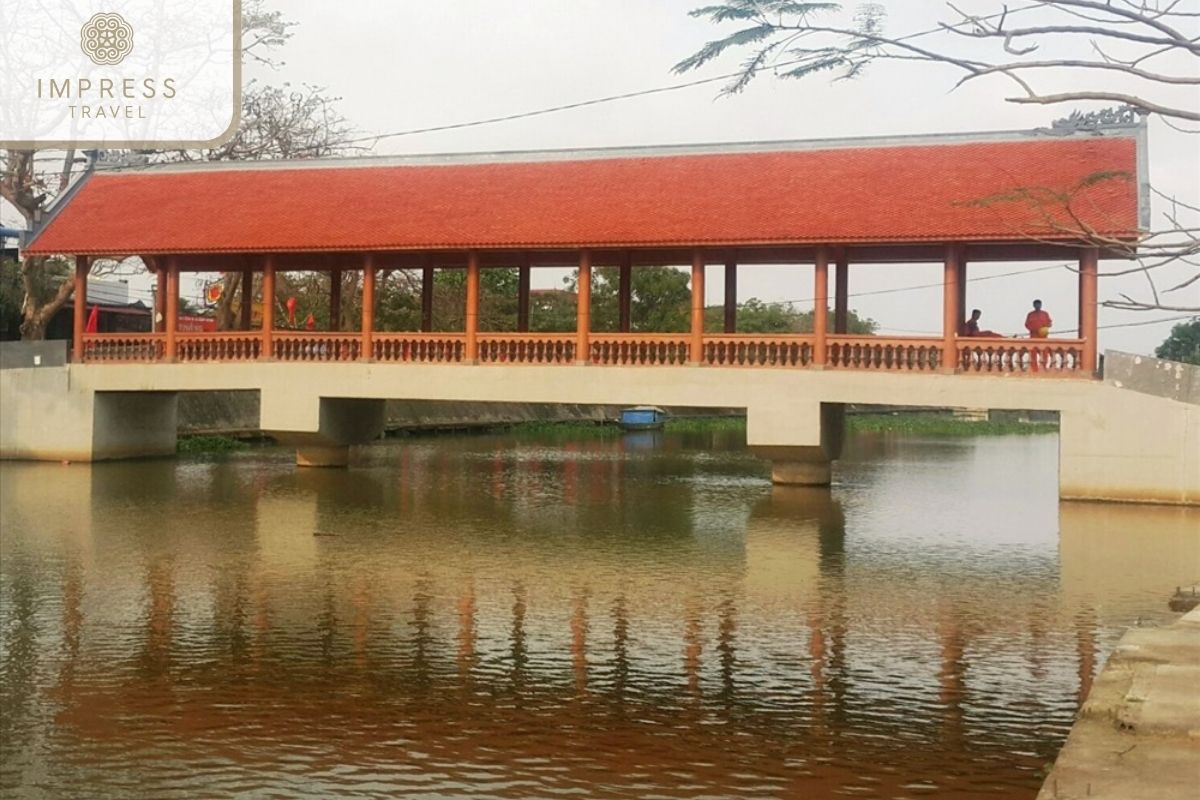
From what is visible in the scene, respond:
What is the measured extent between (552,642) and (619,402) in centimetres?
1100

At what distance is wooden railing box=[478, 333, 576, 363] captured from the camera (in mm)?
20281

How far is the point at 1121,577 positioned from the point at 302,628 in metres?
7.00

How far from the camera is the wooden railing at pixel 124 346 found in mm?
22766

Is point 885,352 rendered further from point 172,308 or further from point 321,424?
point 172,308

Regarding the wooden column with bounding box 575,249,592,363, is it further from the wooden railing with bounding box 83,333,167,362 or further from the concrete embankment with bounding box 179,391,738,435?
the wooden railing with bounding box 83,333,167,362

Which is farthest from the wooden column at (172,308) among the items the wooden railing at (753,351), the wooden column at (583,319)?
the wooden railing at (753,351)

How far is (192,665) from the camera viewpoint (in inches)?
311

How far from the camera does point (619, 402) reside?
772 inches

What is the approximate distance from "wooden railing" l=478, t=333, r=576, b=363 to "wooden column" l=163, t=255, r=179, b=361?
17.7 feet

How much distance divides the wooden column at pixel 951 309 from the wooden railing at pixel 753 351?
1881 millimetres

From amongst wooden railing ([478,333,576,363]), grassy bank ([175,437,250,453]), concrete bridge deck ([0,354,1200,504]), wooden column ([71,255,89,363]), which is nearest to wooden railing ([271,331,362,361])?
concrete bridge deck ([0,354,1200,504])

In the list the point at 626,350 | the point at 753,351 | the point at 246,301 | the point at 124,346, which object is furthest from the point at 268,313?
the point at 753,351

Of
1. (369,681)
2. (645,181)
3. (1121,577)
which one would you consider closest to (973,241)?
(645,181)

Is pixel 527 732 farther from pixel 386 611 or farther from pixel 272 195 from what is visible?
pixel 272 195
